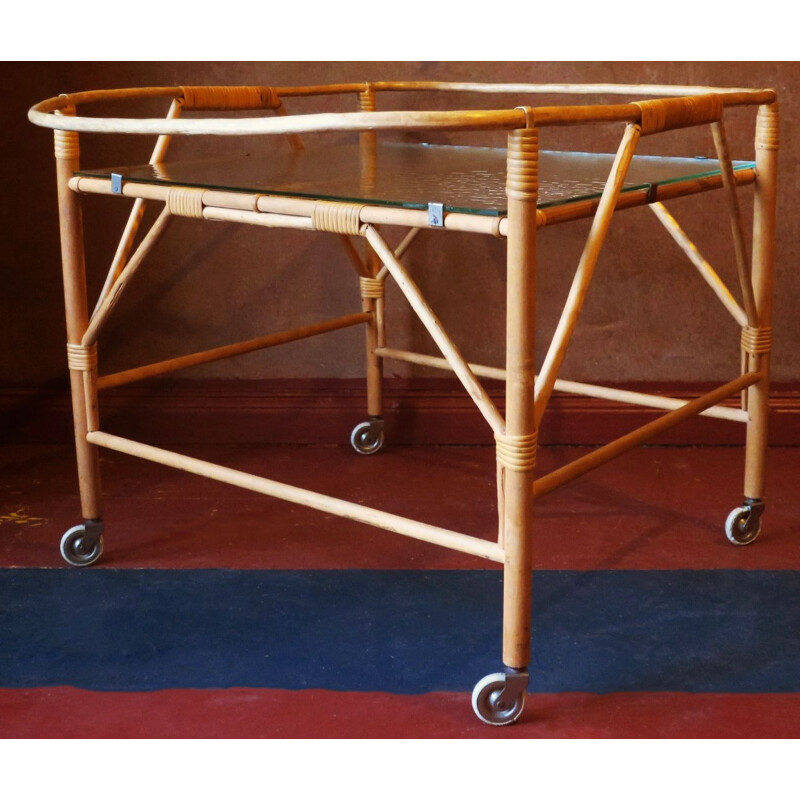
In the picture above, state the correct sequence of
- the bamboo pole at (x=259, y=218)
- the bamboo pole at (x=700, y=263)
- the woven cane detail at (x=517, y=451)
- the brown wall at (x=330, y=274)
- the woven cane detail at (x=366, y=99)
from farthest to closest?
1. the brown wall at (x=330, y=274)
2. the woven cane detail at (x=366, y=99)
3. the bamboo pole at (x=700, y=263)
4. the bamboo pole at (x=259, y=218)
5. the woven cane detail at (x=517, y=451)

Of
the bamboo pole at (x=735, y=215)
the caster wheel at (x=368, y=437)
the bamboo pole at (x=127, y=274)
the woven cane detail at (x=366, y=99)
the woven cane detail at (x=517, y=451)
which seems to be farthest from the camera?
the caster wheel at (x=368, y=437)

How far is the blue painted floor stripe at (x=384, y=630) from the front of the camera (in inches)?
56.3

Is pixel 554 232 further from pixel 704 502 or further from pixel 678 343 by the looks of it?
pixel 704 502

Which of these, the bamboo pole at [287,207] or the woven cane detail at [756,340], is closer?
the bamboo pole at [287,207]

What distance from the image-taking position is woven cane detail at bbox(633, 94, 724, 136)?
132 cm

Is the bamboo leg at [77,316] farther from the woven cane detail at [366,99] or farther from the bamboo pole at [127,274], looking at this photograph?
the woven cane detail at [366,99]

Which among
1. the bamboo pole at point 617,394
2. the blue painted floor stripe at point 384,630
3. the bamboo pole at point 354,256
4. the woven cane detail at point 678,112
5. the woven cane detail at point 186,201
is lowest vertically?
the blue painted floor stripe at point 384,630

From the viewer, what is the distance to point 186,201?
1489 mm

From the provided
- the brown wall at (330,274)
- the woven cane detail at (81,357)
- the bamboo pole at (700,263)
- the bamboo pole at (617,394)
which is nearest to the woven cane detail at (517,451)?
the bamboo pole at (617,394)

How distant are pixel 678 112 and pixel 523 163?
0.94ft

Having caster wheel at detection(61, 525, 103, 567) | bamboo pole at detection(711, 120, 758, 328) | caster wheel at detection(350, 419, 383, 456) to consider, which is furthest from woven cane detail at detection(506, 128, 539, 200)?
caster wheel at detection(350, 419, 383, 456)

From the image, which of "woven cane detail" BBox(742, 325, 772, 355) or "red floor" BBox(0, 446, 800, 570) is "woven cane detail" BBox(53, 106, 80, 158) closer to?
"red floor" BBox(0, 446, 800, 570)

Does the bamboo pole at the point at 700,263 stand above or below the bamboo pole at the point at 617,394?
above

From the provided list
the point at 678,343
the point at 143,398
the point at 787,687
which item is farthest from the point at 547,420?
the point at 787,687
